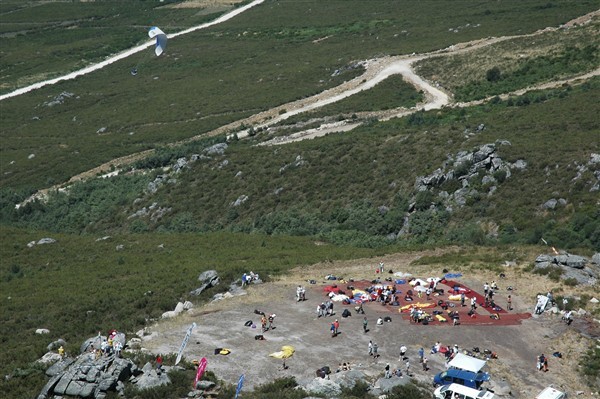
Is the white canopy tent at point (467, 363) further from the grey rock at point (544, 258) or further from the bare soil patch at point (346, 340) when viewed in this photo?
the grey rock at point (544, 258)

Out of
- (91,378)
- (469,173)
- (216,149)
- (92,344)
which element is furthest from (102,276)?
(216,149)

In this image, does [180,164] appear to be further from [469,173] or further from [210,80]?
[210,80]

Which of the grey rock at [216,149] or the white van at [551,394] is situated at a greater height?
the white van at [551,394]

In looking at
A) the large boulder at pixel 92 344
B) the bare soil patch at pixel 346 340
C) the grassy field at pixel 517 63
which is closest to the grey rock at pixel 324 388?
the bare soil patch at pixel 346 340

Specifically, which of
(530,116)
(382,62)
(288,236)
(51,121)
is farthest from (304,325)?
(51,121)

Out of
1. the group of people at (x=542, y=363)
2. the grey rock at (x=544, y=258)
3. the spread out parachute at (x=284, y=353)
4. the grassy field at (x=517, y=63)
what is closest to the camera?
the group of people at (x=542, y=363)

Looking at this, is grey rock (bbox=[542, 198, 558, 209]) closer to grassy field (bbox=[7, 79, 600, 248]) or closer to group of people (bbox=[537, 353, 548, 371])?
grassy field (bbox=[7, 79, 600, 248])

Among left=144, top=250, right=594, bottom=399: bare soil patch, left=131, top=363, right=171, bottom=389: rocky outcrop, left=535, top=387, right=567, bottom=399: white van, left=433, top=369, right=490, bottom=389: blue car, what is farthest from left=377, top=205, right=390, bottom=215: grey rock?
left=131, top=363, right=171, bottom=389: rocky outcrop
